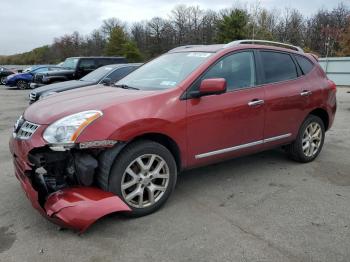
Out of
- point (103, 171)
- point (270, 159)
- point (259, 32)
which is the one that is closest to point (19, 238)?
point (103, 171)

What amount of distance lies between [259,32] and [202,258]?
45.9 m

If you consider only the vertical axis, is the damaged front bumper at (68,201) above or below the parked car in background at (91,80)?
below

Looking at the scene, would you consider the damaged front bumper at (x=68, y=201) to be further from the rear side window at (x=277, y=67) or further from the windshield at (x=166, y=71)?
the rear side window at (x=277, y=67)

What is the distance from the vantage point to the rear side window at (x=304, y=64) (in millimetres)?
5535

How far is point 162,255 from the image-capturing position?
3127 millimetres

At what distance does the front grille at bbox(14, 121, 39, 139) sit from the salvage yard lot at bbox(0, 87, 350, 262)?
0.84 meters

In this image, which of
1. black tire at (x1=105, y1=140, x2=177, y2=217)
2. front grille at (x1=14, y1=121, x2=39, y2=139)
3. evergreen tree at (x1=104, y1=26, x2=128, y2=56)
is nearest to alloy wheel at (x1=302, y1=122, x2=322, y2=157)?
black tire at (x1=105, y1=140, x2=177, y2=217)

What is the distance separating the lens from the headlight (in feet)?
11.1

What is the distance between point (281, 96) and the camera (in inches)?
197

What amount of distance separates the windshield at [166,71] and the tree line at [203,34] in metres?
40.2

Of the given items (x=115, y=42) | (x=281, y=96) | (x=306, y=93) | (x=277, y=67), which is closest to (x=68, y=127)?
(x=281, y=96)

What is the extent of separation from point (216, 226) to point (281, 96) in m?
2.19

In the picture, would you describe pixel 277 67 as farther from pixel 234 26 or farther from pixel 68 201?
pixel 234 26

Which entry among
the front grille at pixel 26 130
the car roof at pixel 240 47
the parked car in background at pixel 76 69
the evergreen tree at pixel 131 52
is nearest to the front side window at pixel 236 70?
the car roof at pixel 240 47
